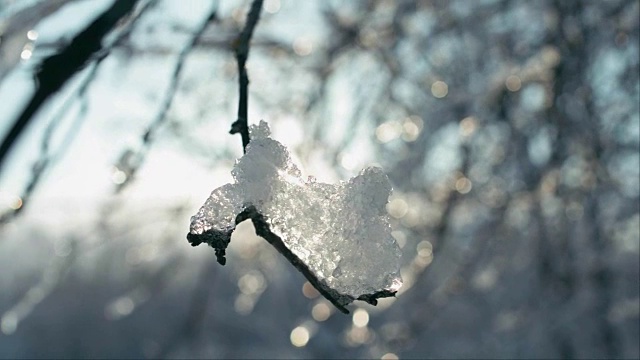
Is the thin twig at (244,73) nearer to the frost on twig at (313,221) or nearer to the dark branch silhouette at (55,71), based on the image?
the frost on twig at (313,221)

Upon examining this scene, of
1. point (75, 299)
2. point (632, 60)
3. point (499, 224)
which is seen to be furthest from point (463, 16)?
point (75, 299)

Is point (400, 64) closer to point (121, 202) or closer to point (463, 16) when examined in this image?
point (463, 16)

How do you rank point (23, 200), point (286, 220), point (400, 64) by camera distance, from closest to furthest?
point (286, 220) < point (23, 200) < point (400, 64)

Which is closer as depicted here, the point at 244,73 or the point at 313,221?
the point at 313,221

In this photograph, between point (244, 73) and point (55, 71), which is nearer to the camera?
point (55, 71)

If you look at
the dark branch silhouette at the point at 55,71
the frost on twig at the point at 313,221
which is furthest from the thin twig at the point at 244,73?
the dark branch silhouette at the point at 55,71
